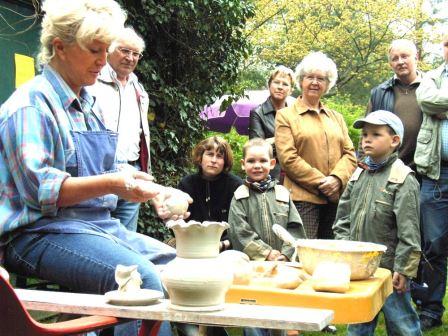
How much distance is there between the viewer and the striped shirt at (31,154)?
2547 millimetres

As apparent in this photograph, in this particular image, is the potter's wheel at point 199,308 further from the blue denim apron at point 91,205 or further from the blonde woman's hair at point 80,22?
the blonde woman's hair at point 80,22

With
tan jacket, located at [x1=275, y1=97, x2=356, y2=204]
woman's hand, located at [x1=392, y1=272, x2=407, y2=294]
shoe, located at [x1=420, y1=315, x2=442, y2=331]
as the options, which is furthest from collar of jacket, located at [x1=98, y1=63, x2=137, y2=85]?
shoe, located at [x1=420, y1=315, x2=442, y2=331]

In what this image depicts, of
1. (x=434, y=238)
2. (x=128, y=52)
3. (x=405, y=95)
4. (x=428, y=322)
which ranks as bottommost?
(x=428, y=322)

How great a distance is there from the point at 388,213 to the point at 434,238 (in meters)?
Answer: 1.49

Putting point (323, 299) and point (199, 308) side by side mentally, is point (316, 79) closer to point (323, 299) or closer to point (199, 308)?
point (323, 299)

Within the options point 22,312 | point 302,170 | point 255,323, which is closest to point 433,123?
point 302,170

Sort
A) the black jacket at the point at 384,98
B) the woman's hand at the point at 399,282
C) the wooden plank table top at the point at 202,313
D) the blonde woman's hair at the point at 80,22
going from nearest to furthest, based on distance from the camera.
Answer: the wooden plank table top at the point at 202,313 < the blonde woman's hair at the point at 80,22 < the woman's hand at the point at 399,282 < the black jacket at the point at 384,98

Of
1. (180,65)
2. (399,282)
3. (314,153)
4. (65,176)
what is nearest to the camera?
(65,176)

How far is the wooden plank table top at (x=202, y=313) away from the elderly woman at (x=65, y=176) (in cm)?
23

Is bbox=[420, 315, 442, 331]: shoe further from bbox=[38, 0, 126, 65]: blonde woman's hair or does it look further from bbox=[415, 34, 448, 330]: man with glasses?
bbox=[38, 0, 126, 65]: blonde woman's hair

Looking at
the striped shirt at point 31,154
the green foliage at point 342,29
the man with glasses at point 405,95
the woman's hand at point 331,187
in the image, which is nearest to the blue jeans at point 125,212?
the striped shirt at point 31,154

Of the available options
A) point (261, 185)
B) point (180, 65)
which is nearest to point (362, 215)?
point (261, 185)

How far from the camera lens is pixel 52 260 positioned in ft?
8.38

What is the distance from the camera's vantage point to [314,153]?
192 inches
